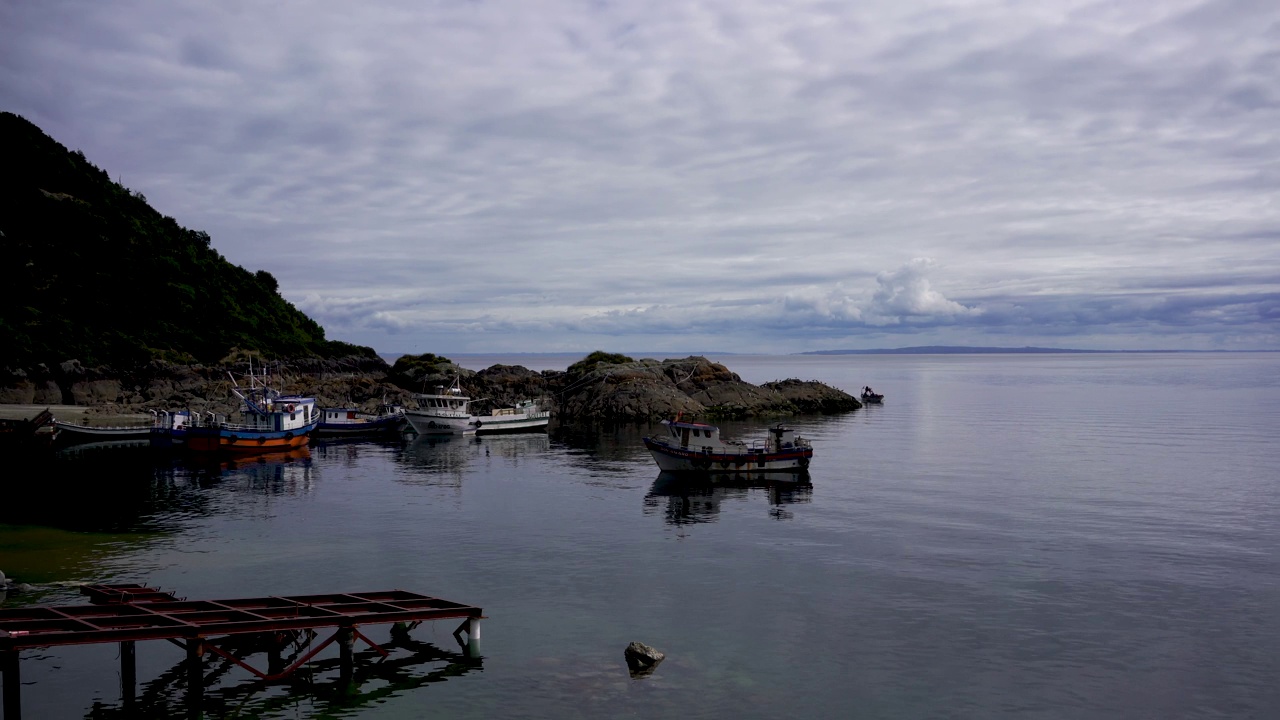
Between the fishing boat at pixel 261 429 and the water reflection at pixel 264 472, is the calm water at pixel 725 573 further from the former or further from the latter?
the fishing boat at pixel 261 429

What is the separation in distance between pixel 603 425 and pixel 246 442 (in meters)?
44.4

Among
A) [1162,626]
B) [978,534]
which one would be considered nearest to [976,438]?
[978,534]

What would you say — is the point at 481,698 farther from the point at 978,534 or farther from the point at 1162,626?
the point at 978,534

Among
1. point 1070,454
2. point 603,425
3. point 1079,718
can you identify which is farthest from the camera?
point 603,425

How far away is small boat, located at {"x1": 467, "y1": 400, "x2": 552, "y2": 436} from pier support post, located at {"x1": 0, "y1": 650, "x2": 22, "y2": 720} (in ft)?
262

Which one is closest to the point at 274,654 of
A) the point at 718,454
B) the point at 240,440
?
the point at 718,454

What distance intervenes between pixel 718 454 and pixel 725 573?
30.8 metres

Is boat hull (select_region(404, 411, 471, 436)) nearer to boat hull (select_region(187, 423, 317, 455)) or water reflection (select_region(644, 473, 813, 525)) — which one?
boat hull (select_region(187, 423, 317, 455))

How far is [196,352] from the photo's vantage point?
12544 cm

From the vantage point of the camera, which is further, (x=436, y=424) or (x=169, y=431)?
(x=436, y=424)

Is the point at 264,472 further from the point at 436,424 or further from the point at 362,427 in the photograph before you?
the point at 362,427

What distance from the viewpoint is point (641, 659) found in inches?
1045

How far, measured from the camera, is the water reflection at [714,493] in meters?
53.2

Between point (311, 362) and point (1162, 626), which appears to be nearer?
point (1162, 626)
